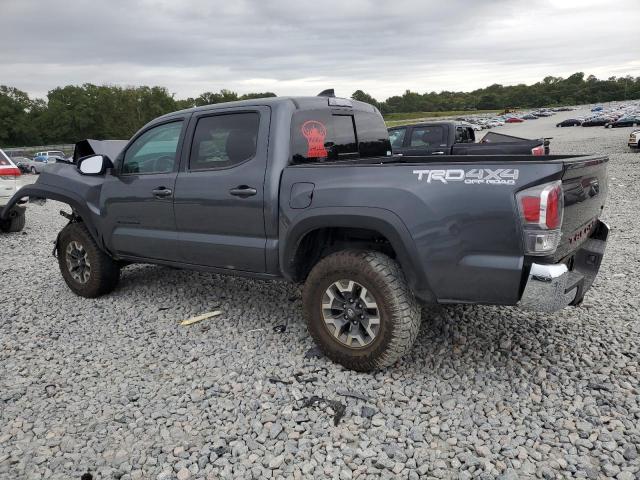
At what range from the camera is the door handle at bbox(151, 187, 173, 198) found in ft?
14.0

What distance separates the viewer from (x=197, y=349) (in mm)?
3990

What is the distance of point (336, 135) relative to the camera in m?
4.22

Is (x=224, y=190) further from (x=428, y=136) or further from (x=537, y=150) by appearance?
(x=428, y=136)

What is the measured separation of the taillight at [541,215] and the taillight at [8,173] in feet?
30.2

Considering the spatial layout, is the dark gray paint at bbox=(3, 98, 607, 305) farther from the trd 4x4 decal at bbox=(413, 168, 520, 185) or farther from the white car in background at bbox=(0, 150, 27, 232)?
the white car in background at bbox=(0, 150, 27, 232)

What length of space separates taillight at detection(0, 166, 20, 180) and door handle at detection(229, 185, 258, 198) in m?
7.12

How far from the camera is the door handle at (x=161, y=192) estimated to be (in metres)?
4.27

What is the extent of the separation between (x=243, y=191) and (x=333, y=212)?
0.85 metres

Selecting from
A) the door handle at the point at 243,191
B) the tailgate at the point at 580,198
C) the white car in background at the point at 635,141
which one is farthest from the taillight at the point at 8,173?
the white car in background at the point at 635,141

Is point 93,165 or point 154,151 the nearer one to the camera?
point 154,151

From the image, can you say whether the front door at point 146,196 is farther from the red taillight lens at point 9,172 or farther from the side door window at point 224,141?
the red taillight lens at point 9,172

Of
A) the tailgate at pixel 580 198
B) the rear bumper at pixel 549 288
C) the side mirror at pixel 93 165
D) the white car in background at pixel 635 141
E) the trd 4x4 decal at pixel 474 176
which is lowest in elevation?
the white car in background at pixel 635 141

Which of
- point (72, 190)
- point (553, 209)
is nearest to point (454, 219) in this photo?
point (553, 209)

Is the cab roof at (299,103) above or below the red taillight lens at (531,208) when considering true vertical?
above
